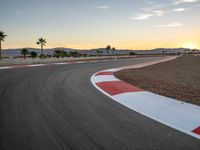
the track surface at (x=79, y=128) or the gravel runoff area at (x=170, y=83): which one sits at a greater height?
the gravel runoff area at (x=170, y=83)

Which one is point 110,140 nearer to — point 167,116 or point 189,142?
point 189,142

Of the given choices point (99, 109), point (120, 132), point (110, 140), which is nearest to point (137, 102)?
point (99, 109)

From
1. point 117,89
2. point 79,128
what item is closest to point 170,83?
point 117,89

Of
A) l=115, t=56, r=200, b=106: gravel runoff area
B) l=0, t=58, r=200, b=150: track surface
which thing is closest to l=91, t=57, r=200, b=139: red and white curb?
l=0, t=58, r=200, b=150: track surface

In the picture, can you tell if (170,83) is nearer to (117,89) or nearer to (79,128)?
(117,89)

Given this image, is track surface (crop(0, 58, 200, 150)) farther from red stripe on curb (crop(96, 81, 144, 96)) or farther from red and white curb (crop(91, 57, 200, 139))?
red stripe on curb (crop(96, 81, 144, 96))

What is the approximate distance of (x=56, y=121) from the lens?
Result: 4.25 metres

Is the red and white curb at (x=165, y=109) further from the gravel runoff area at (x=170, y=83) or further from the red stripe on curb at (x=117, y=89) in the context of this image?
the gravel runoff area at (x=170, y=83)

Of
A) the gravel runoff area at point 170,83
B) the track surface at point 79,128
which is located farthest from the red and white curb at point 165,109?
the gravel runoff area at point 170,83

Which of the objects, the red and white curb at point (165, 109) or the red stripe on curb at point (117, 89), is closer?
the red and white curb at point (165, 109)

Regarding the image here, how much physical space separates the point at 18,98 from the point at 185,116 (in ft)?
15.2

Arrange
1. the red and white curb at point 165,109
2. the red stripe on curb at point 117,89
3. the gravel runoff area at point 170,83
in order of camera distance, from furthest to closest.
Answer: the red stripe on curb at point 117,89 < the gravel runoff area at point 170,83 < the red and white curb at point 165,109

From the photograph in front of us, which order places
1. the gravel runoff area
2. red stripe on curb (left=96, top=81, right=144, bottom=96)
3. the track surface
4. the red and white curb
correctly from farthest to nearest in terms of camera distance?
red stripe on curb (left=96, top=81, right=144, bottom=96), the gravel runoff area, the red and white curb, the track surface

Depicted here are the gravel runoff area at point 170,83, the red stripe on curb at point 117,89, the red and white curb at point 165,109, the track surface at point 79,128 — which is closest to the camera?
the track surface at point 79,128
